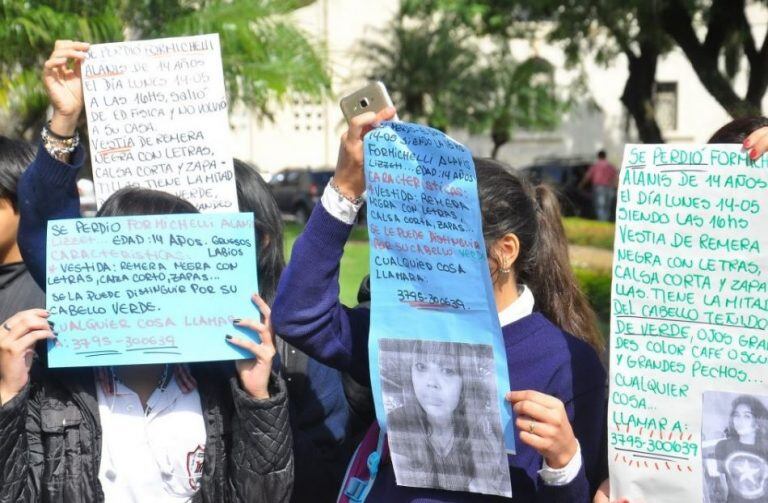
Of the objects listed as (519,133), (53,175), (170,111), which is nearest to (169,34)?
(170,111)

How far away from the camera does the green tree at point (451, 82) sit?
27.7m

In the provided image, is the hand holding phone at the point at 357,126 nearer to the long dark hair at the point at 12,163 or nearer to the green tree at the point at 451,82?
the long dark hair at the point at 12,163

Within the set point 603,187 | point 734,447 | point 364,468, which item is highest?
point 734,447

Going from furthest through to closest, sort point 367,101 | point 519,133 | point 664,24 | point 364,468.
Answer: point 519,133, point 664,24, point 364,468, point 367,101

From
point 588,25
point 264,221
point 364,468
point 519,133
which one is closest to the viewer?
point 364,468

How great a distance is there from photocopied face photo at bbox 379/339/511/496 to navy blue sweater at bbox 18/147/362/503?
1.49 feet

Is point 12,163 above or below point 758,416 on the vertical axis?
above

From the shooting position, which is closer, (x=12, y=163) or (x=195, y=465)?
(x=195, y=465)

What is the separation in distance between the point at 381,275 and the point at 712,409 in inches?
28.0

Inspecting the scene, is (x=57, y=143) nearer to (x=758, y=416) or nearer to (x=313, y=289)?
(x=313, y=289)

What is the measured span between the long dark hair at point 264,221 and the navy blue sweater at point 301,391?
9.6 inches

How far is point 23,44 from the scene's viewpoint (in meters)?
7.43

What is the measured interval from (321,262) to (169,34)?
7218 mm

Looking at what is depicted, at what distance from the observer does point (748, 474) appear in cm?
213
